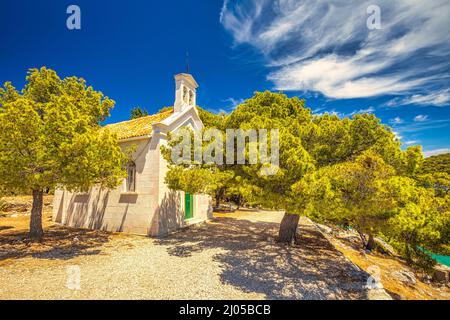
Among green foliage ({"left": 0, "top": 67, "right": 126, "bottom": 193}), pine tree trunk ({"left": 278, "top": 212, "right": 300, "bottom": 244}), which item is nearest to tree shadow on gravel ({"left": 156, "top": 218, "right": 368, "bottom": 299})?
pine tree trunk ({"left": 278, "top": 212, "right": 300, "bottom": 244})

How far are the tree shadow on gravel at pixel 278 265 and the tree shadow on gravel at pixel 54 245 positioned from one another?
12.0 ft

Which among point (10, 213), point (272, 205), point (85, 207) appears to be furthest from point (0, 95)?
point (10, 213)

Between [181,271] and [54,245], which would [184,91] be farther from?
[181,271]

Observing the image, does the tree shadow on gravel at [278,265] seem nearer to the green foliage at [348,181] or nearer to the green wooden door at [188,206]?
the green foliage at [348,181]

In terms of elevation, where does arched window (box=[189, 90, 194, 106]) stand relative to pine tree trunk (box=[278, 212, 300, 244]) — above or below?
above

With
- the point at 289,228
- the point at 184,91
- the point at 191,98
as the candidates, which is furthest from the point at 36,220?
the point at 289,228

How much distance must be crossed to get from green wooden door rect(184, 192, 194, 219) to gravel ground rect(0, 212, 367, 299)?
4464 millimetres

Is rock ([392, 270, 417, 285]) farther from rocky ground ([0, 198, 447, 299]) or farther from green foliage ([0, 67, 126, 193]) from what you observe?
green foliage ([0, 67, 126, 193])

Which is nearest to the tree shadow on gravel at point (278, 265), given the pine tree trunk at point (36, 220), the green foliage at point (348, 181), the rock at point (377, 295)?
the rock at point (377, 295)

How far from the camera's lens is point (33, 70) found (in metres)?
11.1

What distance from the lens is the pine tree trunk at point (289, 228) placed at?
11.8 metres

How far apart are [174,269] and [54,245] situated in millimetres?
7526

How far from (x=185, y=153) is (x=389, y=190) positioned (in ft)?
27.2

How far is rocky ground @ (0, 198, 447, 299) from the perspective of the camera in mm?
6195
